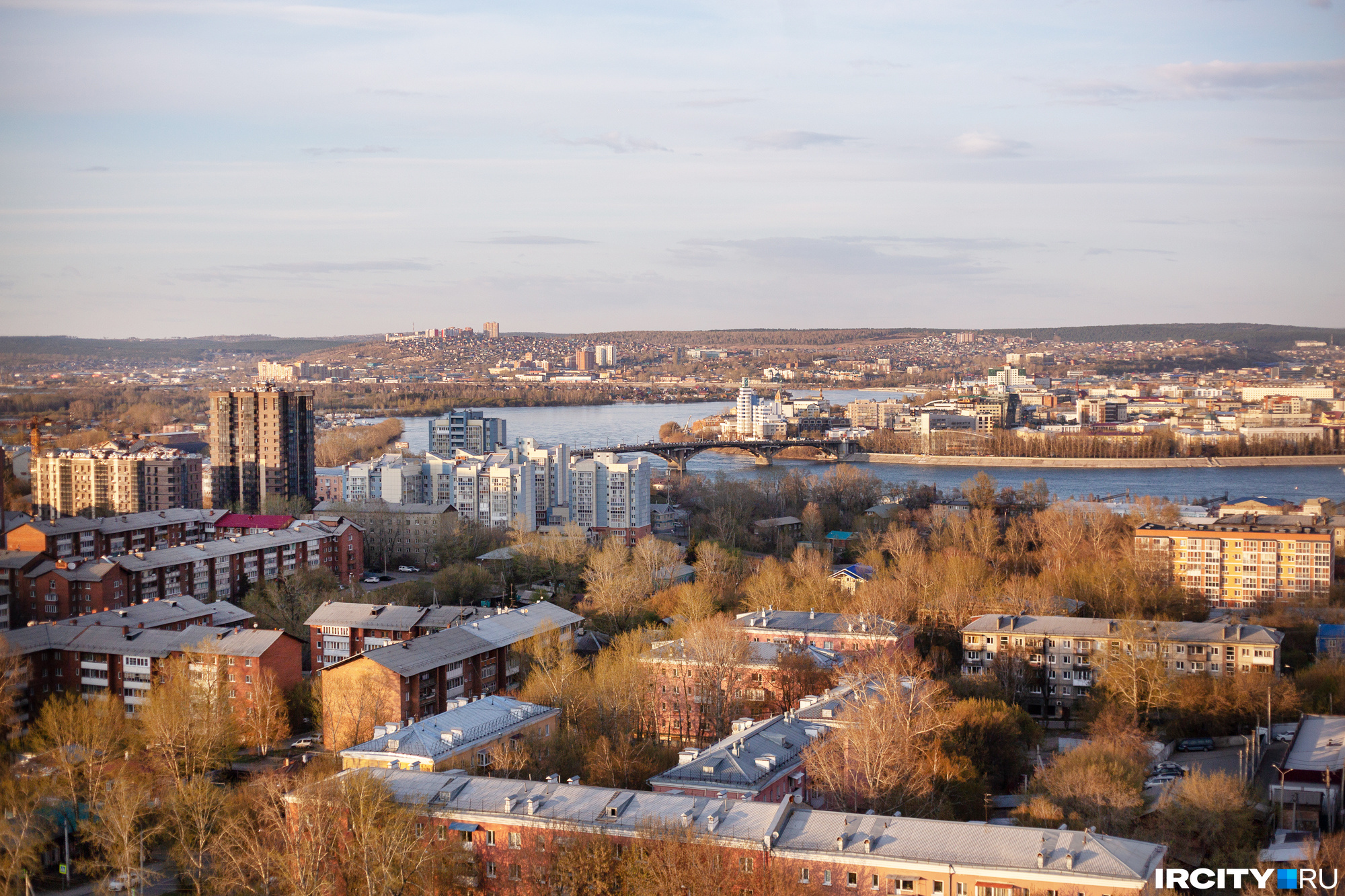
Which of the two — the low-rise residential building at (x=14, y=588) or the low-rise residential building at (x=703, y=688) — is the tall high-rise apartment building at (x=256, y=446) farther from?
the low-rise residential building at (x=703, y=688)

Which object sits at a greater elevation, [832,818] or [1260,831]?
[832,818]

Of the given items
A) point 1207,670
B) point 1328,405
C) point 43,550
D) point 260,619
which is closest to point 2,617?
point 43,550

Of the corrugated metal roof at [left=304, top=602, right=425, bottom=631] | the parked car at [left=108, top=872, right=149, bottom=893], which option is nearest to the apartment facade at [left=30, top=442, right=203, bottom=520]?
the corrugated metal roof at [left=304, top=602, right=425, bottom=631]

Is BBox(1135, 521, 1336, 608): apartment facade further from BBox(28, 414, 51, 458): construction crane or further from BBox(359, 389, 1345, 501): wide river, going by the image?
BBox(28, 414, 51, 458): construction crane

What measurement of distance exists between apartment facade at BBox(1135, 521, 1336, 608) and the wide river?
281 inches

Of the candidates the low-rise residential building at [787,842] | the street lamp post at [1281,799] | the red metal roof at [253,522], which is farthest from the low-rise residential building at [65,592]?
the street lamp post at [1281,799]

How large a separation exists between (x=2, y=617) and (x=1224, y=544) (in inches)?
441

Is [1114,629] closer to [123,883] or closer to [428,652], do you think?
[428,652]

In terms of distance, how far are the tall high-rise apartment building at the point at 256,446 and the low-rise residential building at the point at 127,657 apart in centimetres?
871

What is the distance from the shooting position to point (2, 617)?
10812 mm

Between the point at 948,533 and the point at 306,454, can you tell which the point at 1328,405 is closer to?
the point at 948,533

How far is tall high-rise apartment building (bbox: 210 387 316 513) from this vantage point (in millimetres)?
17562

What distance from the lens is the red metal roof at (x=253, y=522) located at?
1433cm

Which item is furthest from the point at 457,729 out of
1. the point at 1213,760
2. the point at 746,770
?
the point at 1213,760
